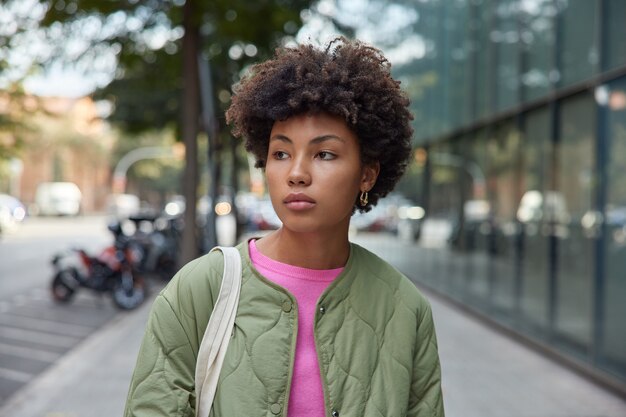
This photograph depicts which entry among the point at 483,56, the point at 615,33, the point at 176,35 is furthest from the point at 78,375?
the point at 483,56

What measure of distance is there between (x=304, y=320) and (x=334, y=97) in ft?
1.59

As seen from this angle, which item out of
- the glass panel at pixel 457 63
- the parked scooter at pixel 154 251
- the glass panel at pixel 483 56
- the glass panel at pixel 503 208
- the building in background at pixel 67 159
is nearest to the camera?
the glass panel at pixel 503 208

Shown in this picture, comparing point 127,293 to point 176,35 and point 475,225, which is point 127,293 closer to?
point 176,35

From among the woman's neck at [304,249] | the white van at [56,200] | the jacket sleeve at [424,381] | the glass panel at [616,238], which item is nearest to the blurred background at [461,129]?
the glass panel at [616,238]

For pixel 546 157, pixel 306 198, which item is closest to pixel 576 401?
pixel 546 157

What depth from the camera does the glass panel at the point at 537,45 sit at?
8.62m

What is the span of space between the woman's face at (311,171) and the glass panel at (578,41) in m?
6.17

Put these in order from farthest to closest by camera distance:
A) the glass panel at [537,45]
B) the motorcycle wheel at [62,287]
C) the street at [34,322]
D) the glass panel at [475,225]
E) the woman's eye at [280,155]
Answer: the motorcycle wheel at [62,287] < the glass panel at [475,225] < the glass panel at [537,45] < the street at [34,322] < the woman's eye at [280,155]

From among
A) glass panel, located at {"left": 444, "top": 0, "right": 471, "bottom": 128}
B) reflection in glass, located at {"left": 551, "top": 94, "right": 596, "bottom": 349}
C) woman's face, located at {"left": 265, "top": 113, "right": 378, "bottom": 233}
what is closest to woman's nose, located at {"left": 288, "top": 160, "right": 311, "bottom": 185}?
woman's face, located at {"left": 265, "top": 113, "right": 378, "bottom": 233}

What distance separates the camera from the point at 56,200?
52.6 meters

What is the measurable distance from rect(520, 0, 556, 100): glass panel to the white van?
154 feet

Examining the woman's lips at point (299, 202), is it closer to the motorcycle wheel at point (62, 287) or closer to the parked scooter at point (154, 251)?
the motorcycle wheel at point (62, 287)

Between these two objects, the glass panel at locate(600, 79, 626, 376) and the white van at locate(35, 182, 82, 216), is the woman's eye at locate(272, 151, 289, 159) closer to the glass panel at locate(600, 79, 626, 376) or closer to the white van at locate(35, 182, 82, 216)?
the glass panel at locate(600, 79, 626, 376)

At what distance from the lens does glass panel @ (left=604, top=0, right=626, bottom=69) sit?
6777mm
